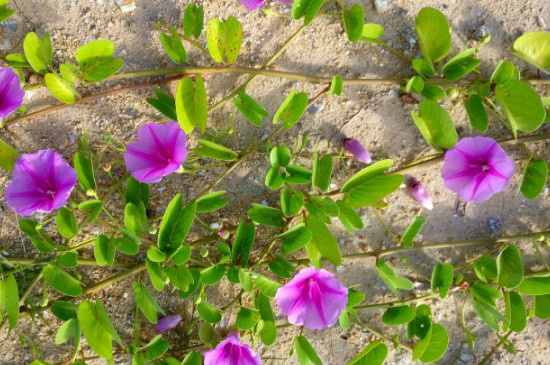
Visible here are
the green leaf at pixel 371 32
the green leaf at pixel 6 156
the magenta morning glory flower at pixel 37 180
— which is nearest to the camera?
the magenta morning glory flower at pixel 37 180

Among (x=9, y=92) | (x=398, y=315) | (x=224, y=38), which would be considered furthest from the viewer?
(x=398, y=315)

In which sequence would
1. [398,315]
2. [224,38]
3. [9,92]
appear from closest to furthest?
[9,92]
[224,38]
[398,315]

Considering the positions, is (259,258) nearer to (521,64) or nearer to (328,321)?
(328,321)

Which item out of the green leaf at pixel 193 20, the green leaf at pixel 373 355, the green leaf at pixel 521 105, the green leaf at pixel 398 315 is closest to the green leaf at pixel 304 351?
the green leaf at pixel 373 355

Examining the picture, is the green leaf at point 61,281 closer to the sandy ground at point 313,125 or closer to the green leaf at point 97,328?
the green leaf at point 97,328

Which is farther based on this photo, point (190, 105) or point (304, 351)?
point (304, 351)

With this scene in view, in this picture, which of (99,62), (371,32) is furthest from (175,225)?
(371,32)

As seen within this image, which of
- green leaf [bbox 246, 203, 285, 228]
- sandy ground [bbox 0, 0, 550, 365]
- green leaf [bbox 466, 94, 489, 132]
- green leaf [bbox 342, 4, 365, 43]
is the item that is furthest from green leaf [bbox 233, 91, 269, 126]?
green leaf [bbox 466, 94, 489, 132]

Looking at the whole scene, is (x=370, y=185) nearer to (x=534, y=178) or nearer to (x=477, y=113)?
(x=477, y=113)
